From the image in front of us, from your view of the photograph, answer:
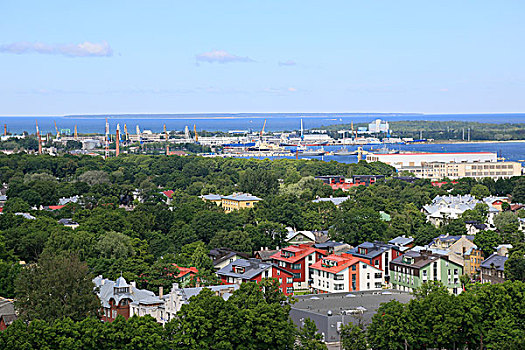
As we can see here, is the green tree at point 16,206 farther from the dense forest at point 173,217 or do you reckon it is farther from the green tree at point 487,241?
the green tree at point 487,241

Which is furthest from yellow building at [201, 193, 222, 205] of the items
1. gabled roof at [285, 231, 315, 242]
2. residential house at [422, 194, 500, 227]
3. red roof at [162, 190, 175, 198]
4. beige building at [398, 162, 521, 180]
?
beige building at [398, 162, 521, 180]

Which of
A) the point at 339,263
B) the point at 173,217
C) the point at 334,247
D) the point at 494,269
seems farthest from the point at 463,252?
the point at 173,217

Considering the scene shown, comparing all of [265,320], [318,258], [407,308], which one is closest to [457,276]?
[318,258]

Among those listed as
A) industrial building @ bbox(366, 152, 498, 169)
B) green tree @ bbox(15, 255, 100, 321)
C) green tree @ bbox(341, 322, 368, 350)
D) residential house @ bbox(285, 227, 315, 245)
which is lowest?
industrial building @ bbox(366, 152, 498, 169)

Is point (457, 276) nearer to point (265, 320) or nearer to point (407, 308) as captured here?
point (407, 308)

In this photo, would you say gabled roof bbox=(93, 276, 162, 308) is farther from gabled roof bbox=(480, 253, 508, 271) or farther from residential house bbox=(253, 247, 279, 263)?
gabled roof bbox=(480, 253, 508, 271)

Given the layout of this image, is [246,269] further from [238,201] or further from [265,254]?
[238,201]
